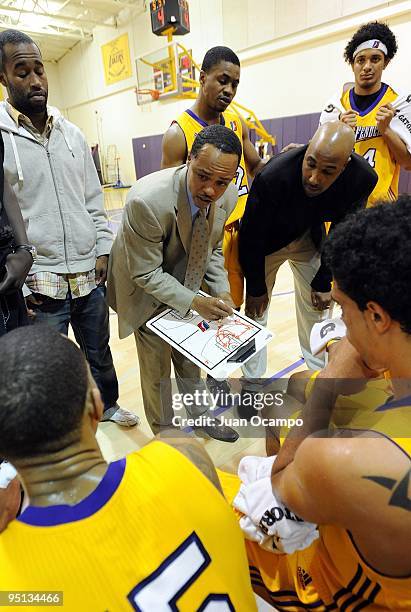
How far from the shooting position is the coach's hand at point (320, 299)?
2.43 metres

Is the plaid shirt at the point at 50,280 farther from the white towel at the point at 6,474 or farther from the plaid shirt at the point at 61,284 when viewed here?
the white towel at the point at 6,474

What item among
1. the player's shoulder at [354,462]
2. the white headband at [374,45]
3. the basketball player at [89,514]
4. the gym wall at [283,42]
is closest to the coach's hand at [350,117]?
the white headband at [374,45]

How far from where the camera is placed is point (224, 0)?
8406mm

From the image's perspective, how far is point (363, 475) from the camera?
718 mm

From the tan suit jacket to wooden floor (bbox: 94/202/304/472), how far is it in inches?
30.3

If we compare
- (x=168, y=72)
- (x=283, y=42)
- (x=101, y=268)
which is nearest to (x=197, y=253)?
(x=101, y=268)

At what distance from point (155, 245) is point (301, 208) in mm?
873

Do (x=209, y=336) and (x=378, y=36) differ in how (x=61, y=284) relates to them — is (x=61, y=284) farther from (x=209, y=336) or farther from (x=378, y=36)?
(x=378, y=36)

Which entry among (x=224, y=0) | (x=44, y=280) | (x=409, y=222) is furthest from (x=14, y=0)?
(x=409, y=222)

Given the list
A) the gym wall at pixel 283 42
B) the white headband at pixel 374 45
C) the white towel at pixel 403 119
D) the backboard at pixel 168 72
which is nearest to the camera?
the white towel at pixel 403 119

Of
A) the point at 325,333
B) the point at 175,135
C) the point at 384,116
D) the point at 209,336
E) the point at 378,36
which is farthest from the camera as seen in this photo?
the point at 378,36

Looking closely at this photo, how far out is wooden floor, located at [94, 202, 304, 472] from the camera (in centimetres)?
216

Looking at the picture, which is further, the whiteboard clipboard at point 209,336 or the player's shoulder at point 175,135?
the player's shoulder at point 175,135

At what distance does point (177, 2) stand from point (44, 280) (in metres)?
5.51
